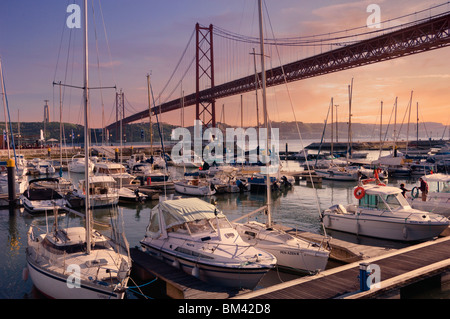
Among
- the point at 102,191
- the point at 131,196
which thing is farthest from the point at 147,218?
the point at 131,196

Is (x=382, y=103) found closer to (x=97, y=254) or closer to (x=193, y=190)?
(x=193, y=190)

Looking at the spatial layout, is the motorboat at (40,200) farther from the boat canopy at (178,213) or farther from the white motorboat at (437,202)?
the white motorboat at (437,202)

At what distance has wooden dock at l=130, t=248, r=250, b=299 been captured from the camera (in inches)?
381

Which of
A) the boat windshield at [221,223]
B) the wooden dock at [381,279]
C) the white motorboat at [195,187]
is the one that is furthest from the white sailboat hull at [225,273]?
the white motorboat at [195,187]

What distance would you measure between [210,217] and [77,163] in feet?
139

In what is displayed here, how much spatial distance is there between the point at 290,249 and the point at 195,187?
18.5 meters

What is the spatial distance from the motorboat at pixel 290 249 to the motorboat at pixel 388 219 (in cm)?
467

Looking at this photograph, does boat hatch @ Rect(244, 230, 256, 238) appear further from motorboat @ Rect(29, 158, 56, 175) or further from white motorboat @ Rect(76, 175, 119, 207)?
motorboat @ Rect(29, 158, 56, 175)

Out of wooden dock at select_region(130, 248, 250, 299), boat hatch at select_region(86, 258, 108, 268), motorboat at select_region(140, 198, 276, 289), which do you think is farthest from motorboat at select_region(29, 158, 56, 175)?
boat hatch at select_region(86, 258, 108, 268)

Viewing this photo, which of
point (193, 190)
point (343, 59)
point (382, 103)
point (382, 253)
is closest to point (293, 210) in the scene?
point (193, 190)

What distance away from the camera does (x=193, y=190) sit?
30.1 meters

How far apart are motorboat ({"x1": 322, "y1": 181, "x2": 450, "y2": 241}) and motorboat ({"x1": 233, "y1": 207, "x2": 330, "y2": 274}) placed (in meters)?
4.67

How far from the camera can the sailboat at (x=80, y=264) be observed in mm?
9156
